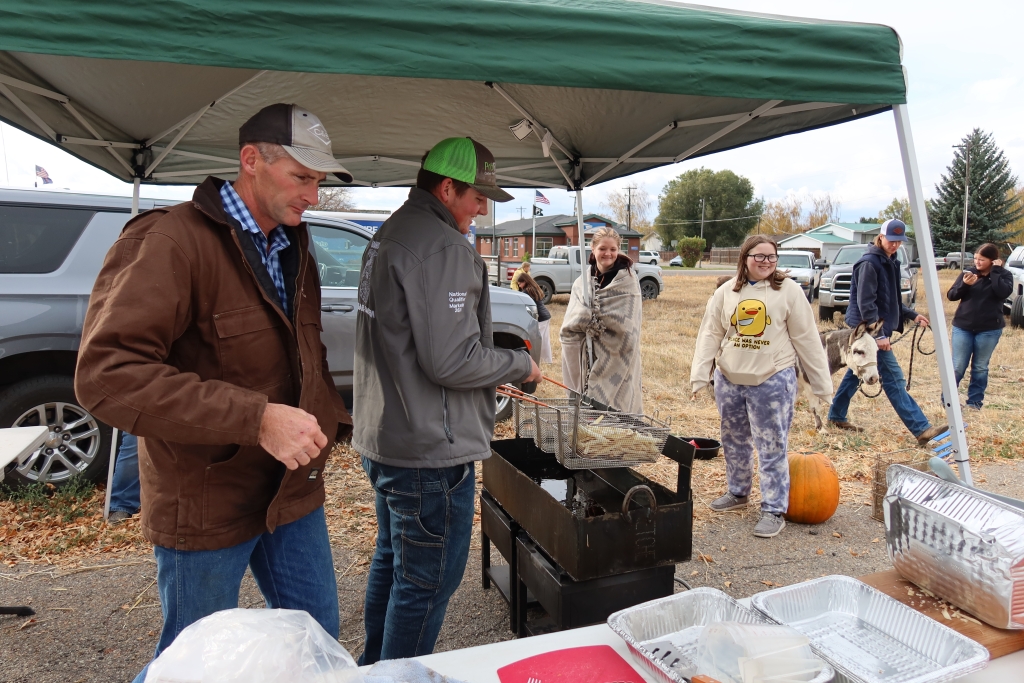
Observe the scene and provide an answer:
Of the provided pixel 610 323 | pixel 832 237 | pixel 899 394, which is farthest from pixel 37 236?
pixel 832 237

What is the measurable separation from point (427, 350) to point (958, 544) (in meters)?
1.62

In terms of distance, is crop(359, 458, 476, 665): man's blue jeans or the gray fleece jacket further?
crop(359, 458, 476, 665): man's blue jeans

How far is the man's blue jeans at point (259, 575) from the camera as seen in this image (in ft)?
5.90

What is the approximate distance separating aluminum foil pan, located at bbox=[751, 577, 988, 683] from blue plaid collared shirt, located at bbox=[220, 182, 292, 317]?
1621 mm

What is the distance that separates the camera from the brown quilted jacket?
152 centimetres

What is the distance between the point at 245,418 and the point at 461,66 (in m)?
1.04

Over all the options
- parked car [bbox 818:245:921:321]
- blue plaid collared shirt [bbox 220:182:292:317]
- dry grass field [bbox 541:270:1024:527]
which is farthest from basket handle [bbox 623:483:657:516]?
parked car [bbox 818:245:921:321]

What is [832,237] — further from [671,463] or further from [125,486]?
[125,486]

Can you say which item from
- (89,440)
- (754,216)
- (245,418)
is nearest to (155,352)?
(245,418)

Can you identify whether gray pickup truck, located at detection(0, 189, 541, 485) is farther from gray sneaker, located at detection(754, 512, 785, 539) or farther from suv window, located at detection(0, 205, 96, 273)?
gray sneaker, located at detection(754, 512, 785, 539)

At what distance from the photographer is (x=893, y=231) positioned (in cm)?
649

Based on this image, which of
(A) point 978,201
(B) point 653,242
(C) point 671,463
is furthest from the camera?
(B) point 653,242

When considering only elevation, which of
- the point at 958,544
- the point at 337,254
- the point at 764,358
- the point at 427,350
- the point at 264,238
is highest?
the point at 337,254

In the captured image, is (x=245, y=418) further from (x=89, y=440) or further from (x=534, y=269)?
(x=534, y=269)
